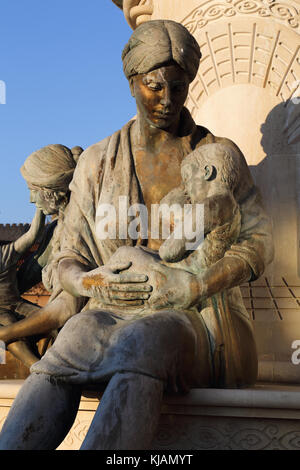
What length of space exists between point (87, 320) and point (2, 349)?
1625mm

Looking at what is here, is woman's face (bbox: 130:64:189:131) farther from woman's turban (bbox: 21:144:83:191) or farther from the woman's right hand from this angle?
woman's turban (bbox: 21:144:83:191)

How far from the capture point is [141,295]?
3.46 meters

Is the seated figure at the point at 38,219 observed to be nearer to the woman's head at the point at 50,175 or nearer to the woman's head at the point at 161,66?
the woman's head at the point at 50,175

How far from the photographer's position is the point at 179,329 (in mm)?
3287

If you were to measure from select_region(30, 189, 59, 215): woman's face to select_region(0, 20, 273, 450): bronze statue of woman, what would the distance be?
40.4 inches

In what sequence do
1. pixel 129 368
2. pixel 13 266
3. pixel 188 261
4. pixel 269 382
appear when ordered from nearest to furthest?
pixel 129 368
pixel 188 261
pixel 269 382
pixel 13 266

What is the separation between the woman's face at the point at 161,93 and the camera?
12.3 feet

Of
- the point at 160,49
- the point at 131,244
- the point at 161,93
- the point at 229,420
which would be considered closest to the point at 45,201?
the point at 131,244

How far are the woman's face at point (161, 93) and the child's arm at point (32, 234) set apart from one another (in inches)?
66.4

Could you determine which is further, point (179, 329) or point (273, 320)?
point (273, 320)

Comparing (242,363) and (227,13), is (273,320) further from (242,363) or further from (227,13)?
(227,13)

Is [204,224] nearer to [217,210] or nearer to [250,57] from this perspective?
[217,210]

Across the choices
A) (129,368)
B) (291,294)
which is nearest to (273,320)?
(291,294)

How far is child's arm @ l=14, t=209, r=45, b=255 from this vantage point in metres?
5.37
